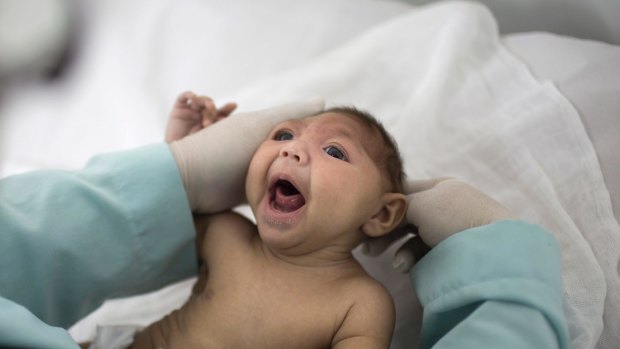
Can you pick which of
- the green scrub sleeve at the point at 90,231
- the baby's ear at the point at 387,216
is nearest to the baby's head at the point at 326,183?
the baby's ear at the point at 387,216

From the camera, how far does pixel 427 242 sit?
800 mm

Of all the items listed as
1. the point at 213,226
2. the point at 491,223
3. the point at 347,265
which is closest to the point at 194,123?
the point at 213,226

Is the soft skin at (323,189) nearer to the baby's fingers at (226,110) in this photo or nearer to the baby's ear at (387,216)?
the baby's ear at (387,216)

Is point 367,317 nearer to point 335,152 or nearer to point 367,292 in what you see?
point 367,292

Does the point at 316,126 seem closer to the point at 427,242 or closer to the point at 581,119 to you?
the point at 427,242

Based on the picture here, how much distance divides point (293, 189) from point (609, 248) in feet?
1.25

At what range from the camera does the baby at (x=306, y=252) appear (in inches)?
29.6

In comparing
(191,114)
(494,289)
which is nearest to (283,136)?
(191,114)

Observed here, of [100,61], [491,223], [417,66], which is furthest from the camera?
[100,61]

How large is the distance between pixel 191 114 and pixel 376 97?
347 mm

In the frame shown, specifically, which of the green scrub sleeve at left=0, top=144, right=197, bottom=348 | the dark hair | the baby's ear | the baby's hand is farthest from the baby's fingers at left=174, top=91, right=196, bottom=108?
the baby's ear

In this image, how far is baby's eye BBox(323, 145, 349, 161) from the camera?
2.57ft

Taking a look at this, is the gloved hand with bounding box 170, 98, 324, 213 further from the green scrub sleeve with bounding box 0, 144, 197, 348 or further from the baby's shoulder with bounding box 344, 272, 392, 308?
the baby's shoulder with bounding box 344, 272, 392, 308

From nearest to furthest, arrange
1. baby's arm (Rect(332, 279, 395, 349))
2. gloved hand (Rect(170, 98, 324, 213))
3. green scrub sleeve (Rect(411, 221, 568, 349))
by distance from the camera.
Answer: green scrub sleeve (Rect(411, 221, 568, 349)), baby's arm (Rect(332, 279, 395, 349)), gloved hand (Rect(170, 98, 324, 213))
